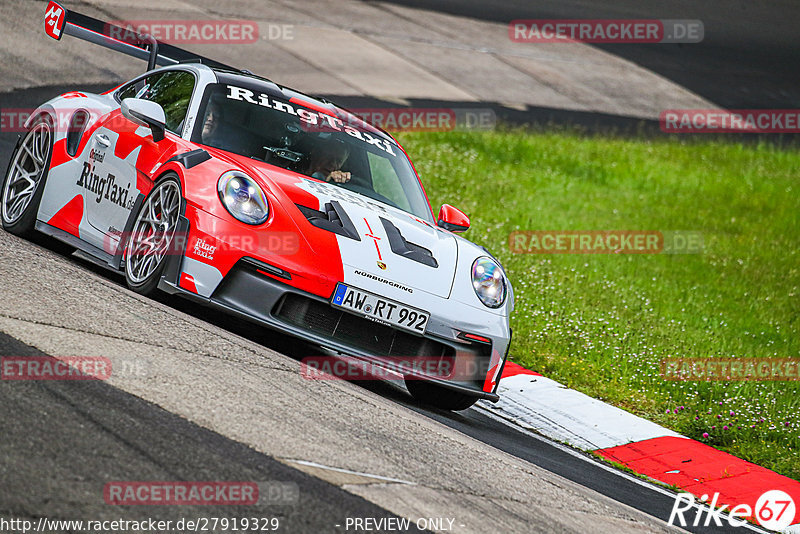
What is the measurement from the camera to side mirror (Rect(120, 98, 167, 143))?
619 centimetres

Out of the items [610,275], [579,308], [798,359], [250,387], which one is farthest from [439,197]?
[250,387]

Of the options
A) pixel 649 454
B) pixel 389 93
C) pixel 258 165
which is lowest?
pixel 649 454

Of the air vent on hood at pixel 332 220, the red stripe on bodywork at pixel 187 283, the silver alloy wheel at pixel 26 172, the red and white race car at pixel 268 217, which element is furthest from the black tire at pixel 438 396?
the silver alloy wheel at pixel 26 172

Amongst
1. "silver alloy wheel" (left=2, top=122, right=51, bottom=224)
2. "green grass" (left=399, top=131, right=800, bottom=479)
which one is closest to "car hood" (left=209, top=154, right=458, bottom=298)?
"silver alloy wheel" (left=2, top=122, right=51, bottom=224)

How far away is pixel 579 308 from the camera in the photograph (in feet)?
32.3

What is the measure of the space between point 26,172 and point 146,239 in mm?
1867

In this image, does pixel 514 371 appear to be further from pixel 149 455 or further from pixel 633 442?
pixel 149 455

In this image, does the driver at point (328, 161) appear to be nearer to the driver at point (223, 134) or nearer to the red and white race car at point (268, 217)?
the red and white race car at point (268, 217)

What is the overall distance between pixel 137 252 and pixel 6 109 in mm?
6676

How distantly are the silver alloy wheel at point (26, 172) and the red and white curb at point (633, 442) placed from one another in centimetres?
341

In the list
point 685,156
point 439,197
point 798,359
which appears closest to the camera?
point 798,359

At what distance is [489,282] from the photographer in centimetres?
611

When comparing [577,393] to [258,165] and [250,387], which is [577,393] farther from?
[250,387]

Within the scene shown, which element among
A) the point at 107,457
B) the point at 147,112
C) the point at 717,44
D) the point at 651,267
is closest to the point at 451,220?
the point at 147,112
